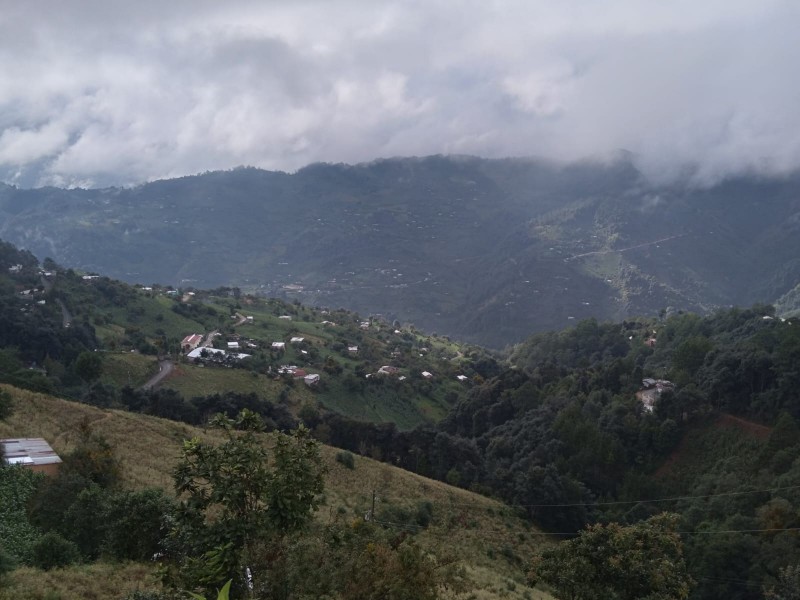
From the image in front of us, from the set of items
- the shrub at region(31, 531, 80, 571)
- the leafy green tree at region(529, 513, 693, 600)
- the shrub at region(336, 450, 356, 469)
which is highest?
the shrub at region(31, 531, 80, 571)

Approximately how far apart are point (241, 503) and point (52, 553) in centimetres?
909

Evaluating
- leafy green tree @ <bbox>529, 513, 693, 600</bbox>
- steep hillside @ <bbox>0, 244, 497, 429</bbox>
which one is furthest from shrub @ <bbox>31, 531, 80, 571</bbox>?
steep hillside @ <bbox>0, 244, 497, 429</bbox>

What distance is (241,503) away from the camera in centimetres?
1047

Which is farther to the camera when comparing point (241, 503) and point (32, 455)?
point (32, 455)

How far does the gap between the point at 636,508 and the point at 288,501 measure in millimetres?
41934

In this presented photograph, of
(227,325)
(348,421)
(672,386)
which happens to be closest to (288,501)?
(348,421)

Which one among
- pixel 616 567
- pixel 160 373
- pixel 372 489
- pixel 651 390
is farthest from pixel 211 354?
pixel 616 567

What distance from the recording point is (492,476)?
51812 millimetres

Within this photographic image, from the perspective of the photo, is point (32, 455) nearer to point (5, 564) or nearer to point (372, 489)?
point (5, 564)

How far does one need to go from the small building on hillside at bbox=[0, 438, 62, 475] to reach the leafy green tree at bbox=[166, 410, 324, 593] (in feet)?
51.2

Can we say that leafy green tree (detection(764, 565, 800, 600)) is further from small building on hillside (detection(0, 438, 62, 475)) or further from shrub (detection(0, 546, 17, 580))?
small building on hillside (detection(0, 438, 62, 475))

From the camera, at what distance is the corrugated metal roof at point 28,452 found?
915 inches

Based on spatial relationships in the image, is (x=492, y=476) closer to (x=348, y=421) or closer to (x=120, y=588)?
(x=348, y=421)

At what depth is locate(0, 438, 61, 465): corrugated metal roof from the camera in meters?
23.2
